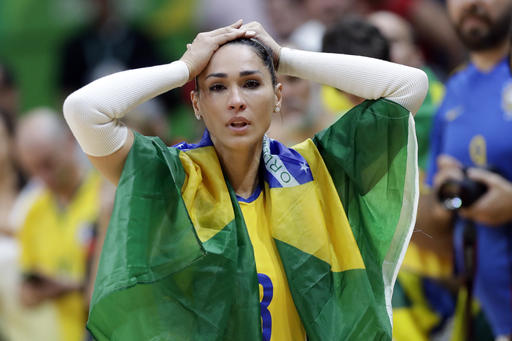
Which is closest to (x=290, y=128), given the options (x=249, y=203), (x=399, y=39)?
(x=399, y=39)

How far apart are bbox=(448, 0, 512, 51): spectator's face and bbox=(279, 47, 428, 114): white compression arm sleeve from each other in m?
1.32

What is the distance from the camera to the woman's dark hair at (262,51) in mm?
2193

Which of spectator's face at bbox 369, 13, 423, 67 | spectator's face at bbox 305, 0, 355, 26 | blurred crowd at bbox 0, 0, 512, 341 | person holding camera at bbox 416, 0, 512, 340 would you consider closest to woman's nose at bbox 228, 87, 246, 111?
blurred crowd at bbox 0, 0, 512, 341

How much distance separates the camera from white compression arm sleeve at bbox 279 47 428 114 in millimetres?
2262

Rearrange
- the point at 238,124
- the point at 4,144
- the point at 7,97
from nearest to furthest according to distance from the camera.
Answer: the point at 238,124 → the point at 4,144 → the point at 7,97

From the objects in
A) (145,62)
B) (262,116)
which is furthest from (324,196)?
(145,62)

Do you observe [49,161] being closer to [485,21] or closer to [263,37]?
[485,21]

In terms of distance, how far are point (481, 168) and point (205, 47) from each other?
1533 millimetres

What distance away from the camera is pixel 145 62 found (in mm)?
5934

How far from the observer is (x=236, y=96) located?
2131 mm

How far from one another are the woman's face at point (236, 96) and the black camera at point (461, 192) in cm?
127

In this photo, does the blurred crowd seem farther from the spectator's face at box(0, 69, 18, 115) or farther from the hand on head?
the hand on head

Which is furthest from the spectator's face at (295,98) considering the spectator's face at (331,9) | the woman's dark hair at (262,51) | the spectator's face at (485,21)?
the woman's dark hair at (262,51)

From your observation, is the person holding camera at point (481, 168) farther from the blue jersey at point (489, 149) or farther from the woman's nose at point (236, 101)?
the woman's nose at point (236, 101)
